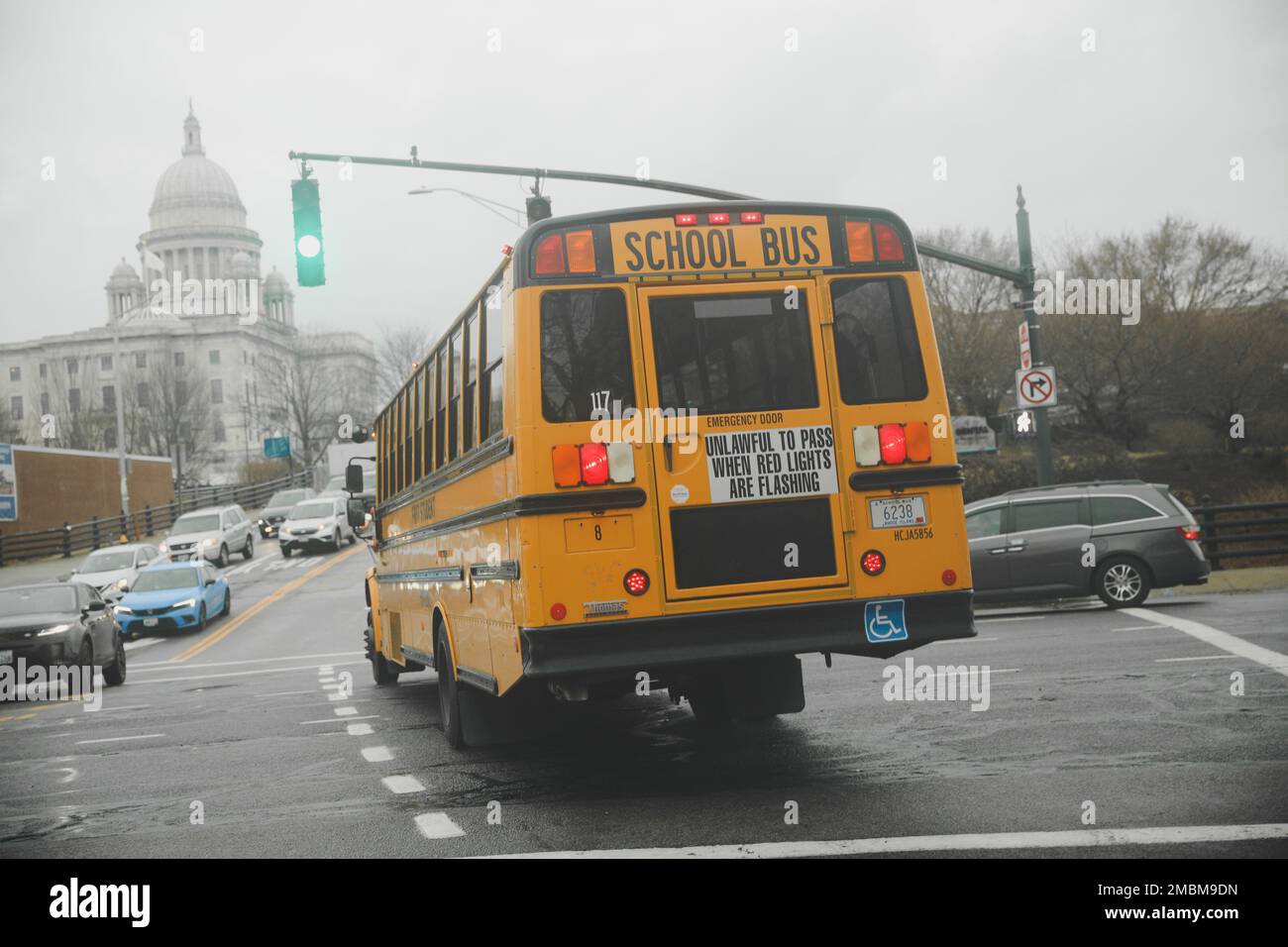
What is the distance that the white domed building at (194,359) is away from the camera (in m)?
89.8

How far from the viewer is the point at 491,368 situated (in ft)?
29.7

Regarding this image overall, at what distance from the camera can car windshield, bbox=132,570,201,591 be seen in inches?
1187

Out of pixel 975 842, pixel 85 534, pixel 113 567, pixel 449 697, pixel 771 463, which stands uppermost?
pixel 85 534

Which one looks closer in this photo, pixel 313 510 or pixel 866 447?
pixel 866 447

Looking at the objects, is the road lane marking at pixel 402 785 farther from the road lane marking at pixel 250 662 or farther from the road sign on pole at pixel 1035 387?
the road sign on pole at pixel 1035 387

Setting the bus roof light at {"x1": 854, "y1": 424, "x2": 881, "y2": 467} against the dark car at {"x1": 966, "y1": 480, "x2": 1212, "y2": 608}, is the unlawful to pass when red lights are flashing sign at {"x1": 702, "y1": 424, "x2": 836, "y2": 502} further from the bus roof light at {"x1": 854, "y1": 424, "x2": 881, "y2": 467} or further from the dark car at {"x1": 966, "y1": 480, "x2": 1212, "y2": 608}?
the dark car at {"x1": 966, "y1": 480, "x2": 1212, "y2": 608}

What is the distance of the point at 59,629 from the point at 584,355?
42.9 ft

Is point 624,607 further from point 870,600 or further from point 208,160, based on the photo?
point 208,160

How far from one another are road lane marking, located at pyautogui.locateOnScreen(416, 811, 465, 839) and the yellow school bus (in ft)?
3.04

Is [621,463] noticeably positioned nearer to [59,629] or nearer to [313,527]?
[59,629]

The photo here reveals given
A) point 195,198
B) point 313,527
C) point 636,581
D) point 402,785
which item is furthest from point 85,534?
point 195,198

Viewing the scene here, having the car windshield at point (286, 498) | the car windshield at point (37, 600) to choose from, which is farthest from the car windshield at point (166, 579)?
the car windshield at point (286, 498)

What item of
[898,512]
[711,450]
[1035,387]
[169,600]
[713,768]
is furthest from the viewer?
[169,600]
